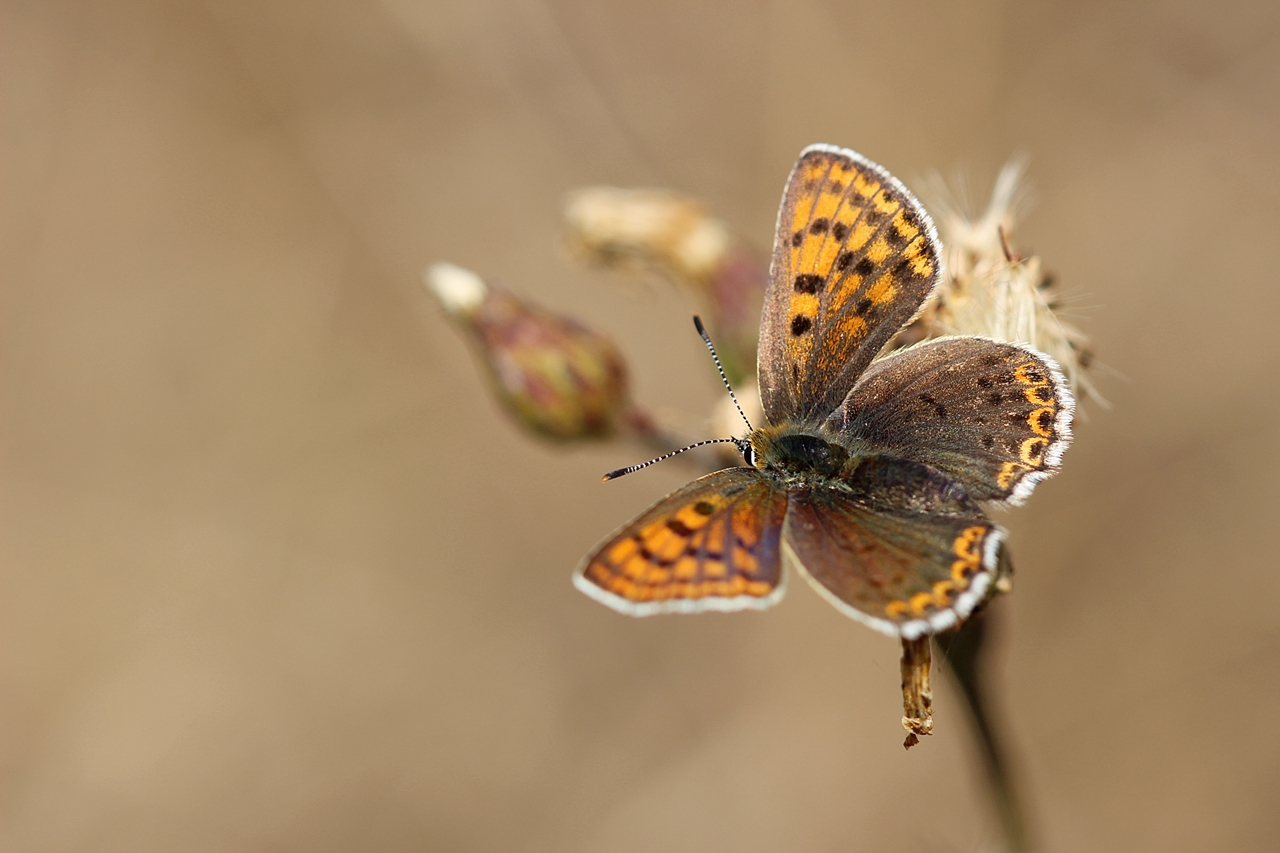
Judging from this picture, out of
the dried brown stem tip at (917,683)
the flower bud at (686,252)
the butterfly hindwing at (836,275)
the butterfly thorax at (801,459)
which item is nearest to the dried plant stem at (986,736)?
the dried brown stem tip at (917,683)

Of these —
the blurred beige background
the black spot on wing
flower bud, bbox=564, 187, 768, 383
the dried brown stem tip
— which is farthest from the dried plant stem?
the blurred beige background

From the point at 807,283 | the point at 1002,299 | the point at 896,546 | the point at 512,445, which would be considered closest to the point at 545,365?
the point at 807,283

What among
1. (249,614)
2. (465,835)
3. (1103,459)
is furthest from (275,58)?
(1103,459)

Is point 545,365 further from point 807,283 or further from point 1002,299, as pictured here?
point 1002,299

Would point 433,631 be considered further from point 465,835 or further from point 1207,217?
point 1207,217

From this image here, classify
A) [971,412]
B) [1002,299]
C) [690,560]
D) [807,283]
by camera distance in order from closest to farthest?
1. [690,560]
2. [971,412]
3. [807,283]
4. [1002,299]

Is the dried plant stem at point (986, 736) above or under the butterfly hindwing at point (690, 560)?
under

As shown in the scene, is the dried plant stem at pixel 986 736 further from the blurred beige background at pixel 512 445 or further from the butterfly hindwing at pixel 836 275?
the blurred beige background at pixel 512 445

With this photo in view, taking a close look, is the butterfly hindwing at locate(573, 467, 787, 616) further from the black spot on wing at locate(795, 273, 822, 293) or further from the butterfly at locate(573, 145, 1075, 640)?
the black spot on wing at locate(795, 273, 822, 293)
